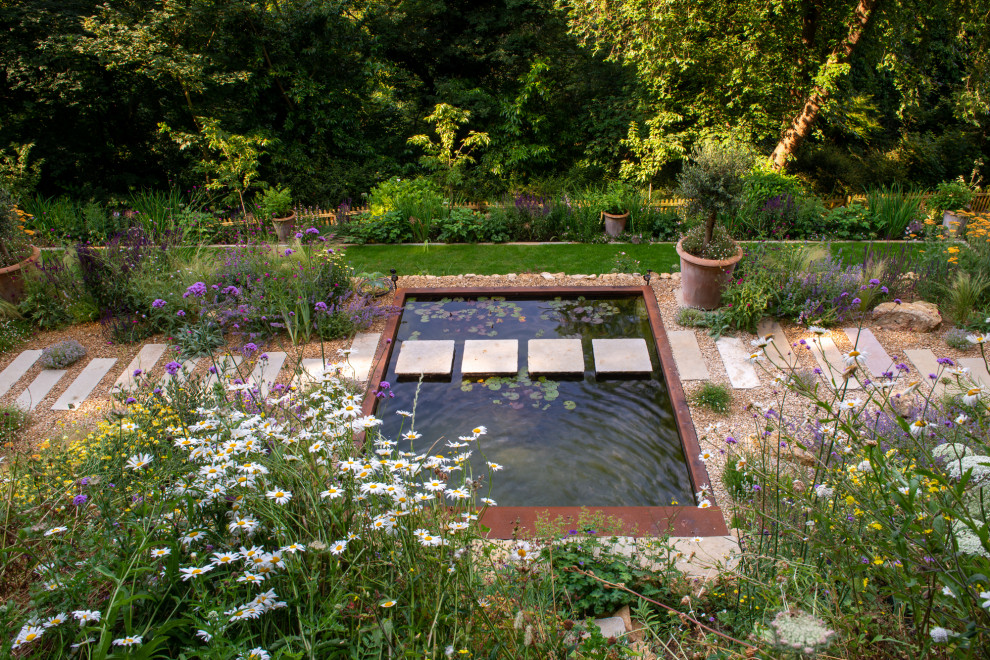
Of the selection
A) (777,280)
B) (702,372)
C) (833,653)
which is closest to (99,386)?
(702,372)

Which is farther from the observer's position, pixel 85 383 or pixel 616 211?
pixel 616 211

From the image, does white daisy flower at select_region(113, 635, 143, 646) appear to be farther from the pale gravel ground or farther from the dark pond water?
the pale gravel ground

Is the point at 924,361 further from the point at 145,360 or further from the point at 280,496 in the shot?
the point at 145,360

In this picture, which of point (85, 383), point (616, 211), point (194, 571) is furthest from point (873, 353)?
point (85, 383)

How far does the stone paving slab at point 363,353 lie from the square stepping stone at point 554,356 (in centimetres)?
134

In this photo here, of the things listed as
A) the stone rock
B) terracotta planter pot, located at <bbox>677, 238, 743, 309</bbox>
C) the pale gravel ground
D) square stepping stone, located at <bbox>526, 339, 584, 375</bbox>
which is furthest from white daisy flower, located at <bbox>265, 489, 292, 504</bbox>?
the stone rock

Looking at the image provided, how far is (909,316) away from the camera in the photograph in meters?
5.09

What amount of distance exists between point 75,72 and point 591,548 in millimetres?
11176

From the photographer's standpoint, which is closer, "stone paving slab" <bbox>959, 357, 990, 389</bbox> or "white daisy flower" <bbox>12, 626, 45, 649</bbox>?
"white daisy flower" <bbox>12, 626, 45, 649</bbox>

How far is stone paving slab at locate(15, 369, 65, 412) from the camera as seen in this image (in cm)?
456

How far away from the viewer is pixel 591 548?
8.70 ft

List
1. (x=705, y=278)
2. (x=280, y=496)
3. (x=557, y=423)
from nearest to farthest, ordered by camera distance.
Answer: (x=280, y=496), (x=557, y=423), (x=705, y=278)

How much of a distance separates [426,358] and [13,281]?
13.7ft

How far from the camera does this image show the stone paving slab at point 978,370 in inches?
167
